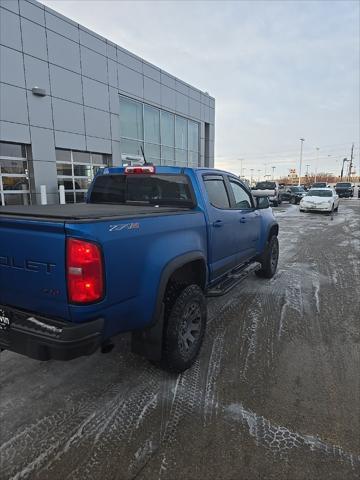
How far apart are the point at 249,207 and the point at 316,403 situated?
3.12 meters

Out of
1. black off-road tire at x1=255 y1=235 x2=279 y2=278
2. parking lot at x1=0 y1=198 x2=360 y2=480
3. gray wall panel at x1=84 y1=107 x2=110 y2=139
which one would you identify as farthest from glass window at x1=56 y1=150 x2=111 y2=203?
parking lot at x1=0 y1=198 x2=360 y2=480

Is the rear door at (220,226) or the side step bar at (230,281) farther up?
the rear door at (220,226)

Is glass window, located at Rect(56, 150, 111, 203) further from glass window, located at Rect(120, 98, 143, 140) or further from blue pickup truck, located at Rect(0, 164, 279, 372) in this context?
blue pickup truck, located at Rect(0, 164, 279, 372)

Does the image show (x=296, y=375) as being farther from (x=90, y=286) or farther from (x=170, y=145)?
(x=170, y=145)

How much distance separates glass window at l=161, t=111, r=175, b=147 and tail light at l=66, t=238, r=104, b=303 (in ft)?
64.5

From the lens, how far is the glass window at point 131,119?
690 inches

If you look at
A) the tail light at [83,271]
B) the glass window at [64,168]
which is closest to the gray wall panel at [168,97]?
the glass window at [64,168]

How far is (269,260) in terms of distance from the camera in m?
6.04

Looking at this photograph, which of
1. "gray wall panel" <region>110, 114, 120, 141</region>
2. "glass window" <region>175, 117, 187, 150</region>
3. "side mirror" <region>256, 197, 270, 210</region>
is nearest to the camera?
→ "side mirror" <region>256, 197, 270, 210</region>

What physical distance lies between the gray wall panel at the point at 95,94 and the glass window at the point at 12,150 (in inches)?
158

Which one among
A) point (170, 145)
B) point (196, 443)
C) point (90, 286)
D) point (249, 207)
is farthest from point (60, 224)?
point (170, 145)

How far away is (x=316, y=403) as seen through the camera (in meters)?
2.68

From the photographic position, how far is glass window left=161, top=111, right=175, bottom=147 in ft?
68.0

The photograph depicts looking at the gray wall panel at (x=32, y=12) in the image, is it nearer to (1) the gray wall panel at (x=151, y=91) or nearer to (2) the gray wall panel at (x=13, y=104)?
(2) the gray wall panel at (x=13, y=104)
